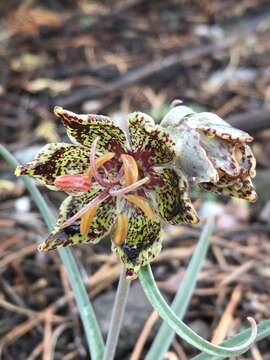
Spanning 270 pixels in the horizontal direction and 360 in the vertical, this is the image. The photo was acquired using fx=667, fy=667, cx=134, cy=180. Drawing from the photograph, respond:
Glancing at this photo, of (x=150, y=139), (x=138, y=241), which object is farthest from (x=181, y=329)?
(x=150, y=139)

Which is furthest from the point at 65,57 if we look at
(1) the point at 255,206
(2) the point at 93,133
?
(2) the point at 93,133

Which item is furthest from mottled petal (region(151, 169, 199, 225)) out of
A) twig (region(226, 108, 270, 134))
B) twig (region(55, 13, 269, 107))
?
twig (region(55, 13, 269, 107))

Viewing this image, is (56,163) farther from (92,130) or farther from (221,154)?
(221,154)

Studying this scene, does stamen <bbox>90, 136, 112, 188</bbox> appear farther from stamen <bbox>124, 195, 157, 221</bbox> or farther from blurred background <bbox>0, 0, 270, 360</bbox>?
blurred background <bbox>0, 0, 270, 360</bbox>

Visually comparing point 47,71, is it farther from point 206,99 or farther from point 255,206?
point 255,206

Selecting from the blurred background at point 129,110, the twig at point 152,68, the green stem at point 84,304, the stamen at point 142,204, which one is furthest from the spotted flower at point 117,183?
the twig at point 152,68

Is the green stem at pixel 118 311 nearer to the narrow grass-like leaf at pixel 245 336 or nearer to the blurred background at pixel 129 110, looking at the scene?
the narrow grass-like leaf at pixel 245 336
